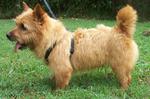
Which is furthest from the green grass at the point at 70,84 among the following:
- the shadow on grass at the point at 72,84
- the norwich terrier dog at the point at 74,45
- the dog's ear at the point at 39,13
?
the dog's ear at the point at 39,13

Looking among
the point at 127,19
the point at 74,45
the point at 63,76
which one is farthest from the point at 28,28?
the point at 127,19

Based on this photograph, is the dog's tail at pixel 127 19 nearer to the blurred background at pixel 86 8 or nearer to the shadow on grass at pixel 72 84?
the shadow on grass at pixel 72 84

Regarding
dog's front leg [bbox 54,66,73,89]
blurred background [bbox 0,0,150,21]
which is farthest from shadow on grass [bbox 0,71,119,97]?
blurred background [bbox 0,0,150,21]

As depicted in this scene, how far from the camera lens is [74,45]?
19.9 ft

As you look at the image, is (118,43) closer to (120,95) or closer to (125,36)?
(125,36)

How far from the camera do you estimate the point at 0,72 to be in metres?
7.03

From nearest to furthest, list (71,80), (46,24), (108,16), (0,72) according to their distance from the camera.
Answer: (46,24), (71,80), (0,72), (108,16)

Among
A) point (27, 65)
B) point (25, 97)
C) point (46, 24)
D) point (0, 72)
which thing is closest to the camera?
point (25, 97)

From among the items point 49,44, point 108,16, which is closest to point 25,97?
point 49,44

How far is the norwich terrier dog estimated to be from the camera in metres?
5.86

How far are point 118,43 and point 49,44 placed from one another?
103cm

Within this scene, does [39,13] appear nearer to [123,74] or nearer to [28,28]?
[28,28]

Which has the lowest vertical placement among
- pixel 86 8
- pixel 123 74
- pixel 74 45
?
pixel 86 8

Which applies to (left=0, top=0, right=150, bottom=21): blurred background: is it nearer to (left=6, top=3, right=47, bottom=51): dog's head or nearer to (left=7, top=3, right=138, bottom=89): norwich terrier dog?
(left=7, top=3, right=138, bottom=89): norwich terrier dog
